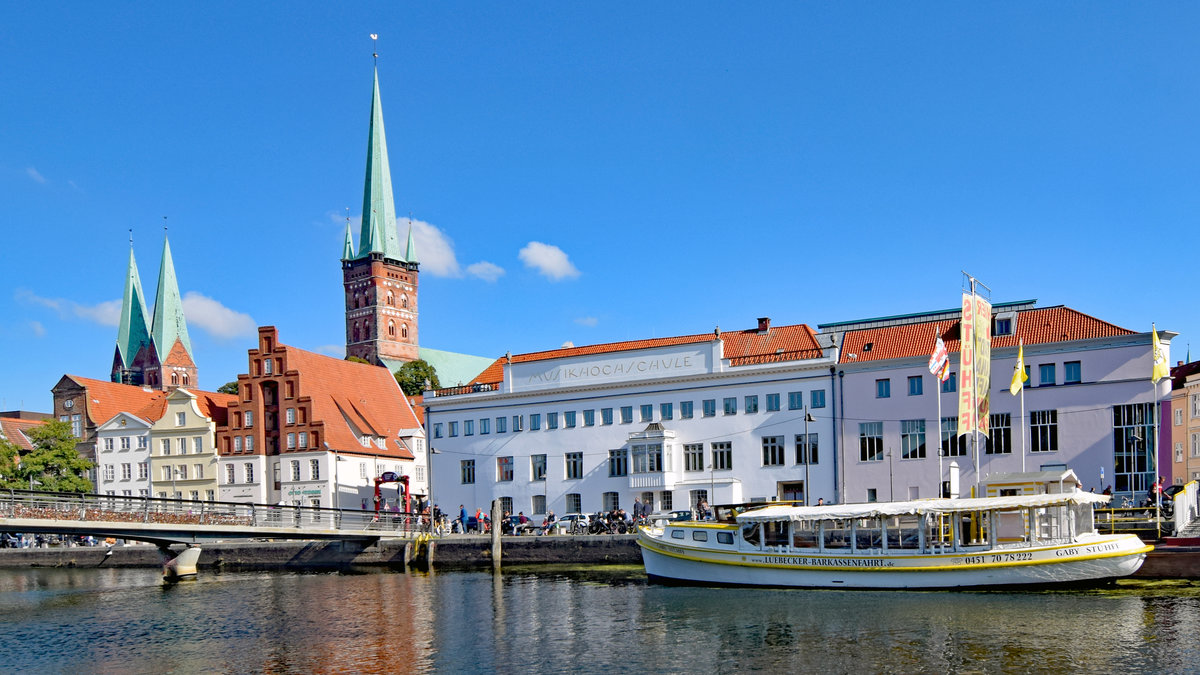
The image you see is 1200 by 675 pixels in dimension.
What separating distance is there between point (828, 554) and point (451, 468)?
1568 inches

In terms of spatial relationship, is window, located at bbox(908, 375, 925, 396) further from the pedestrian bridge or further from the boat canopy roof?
the pedestrian bridge

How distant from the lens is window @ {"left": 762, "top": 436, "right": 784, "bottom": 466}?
229 feet

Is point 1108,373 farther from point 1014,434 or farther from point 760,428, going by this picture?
point 760,428

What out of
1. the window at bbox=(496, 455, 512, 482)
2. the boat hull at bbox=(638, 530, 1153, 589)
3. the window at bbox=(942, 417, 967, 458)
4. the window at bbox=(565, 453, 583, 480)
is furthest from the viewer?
the window at bbox=(496, 455, 512, 482)

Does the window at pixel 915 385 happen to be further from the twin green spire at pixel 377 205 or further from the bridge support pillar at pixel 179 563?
the twin green spire at pixel 377 205

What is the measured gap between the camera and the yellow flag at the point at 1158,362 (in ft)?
192

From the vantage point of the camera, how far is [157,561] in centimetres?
7612

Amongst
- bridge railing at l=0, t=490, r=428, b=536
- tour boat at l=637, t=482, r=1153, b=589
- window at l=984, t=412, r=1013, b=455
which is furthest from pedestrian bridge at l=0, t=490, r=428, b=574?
window at l=984, t=412, r=1013, b=455

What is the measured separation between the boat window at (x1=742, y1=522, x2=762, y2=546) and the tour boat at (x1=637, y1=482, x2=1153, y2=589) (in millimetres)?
41

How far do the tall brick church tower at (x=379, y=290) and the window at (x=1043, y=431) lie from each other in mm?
136309

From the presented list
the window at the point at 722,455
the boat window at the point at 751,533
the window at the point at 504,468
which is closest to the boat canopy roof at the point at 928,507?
the boat window at the point at 751,533

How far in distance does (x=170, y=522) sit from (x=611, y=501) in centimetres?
2759

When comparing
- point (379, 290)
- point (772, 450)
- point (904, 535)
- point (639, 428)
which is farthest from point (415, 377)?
point (904, 535)

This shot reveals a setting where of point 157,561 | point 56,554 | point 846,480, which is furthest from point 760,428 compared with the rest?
point 56,554
